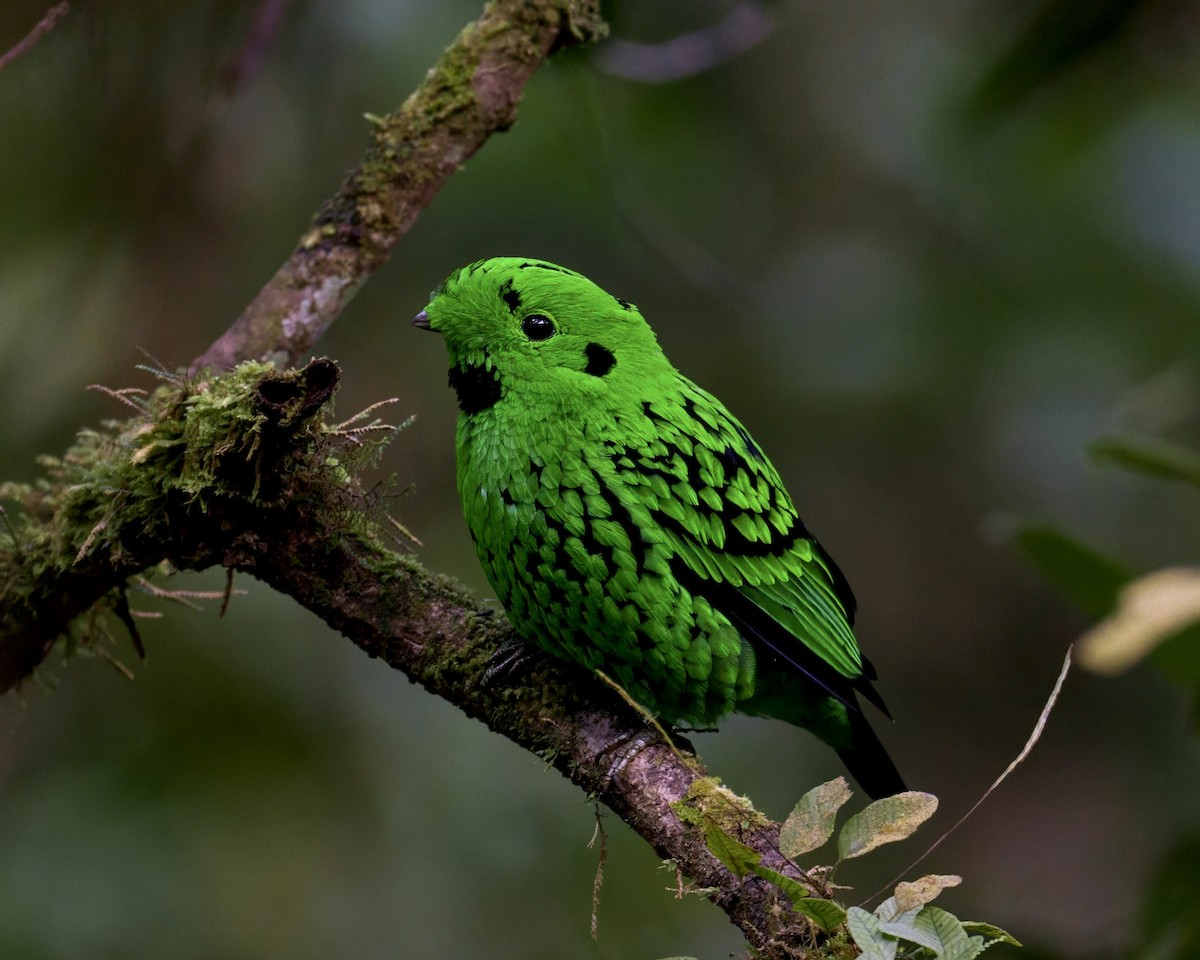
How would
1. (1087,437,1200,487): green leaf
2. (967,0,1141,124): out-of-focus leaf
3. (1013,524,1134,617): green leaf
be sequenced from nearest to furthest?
1. (1087,437,1200,487): green leaf
2. (1013,524,1134,617): green leaf
3. (967,0,1141,124): out-of-focus leaf

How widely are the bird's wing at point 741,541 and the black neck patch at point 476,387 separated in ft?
1.42

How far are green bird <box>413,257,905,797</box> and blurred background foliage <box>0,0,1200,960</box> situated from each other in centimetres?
127

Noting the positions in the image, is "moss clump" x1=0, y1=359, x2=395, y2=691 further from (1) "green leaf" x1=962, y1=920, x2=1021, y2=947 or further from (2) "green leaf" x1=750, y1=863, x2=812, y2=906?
(1) "green leaf" x1=962, y1=920, x2=1021, y2=947

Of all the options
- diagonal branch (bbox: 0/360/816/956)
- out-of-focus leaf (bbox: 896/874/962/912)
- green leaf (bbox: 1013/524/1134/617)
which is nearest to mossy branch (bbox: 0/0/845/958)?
diagonal branch (bbox: 0/360/816/956)

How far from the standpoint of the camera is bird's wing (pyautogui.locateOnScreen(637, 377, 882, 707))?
3219 mm

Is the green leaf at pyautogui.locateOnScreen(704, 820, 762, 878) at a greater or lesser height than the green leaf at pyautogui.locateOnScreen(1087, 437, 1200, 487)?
lesser

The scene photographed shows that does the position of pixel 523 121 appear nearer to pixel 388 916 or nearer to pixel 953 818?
pixel 388 916

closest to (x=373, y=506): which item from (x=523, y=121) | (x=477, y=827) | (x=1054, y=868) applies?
(x=477, y=827)

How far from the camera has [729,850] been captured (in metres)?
2.18

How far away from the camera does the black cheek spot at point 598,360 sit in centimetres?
333

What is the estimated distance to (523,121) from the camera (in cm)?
680

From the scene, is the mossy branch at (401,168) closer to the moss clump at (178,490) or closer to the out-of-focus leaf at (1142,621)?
the moss clump at (178,490)

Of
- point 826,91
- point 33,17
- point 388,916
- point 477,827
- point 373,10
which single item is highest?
point 826,91

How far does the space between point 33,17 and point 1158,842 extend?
21.6 ft
